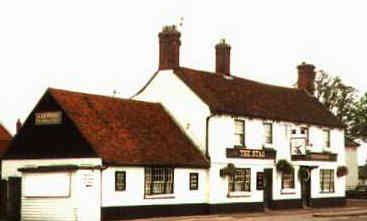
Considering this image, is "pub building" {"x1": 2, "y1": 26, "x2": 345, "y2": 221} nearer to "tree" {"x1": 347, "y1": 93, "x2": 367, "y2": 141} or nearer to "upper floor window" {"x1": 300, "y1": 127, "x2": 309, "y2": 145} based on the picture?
"upper floor window" {"x1": 300, "y1": 127, "x2": 309, "y2": 145}

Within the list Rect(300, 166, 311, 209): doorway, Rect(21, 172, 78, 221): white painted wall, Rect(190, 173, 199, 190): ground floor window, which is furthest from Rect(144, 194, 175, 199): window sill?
Rect(300, 166, 311, 209): doorway

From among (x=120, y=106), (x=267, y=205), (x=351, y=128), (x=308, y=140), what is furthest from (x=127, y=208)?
(x=351, y=128)

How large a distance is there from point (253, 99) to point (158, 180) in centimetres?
1066

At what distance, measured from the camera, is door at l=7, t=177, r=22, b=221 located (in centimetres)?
3803

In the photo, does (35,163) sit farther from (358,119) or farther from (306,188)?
(358,119)

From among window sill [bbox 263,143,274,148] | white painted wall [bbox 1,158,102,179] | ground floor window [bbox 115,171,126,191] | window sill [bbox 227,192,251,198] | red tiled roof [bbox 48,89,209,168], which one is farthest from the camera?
window sill [bbox 263,143,274,148]

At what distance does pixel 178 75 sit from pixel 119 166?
919cm

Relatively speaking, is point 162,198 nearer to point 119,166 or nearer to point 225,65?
point 119,166

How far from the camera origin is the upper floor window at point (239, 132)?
147ft

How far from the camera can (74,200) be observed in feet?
116

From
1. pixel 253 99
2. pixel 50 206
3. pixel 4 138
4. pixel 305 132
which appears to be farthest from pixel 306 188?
pixel 4 138

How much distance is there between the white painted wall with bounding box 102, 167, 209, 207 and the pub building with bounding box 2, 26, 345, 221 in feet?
0.16

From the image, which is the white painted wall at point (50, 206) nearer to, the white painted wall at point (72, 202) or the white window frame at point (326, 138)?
the white painted wall at point (72, 202)

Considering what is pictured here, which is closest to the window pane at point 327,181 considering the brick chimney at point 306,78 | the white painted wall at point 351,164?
the brick chimney at point 306,78
